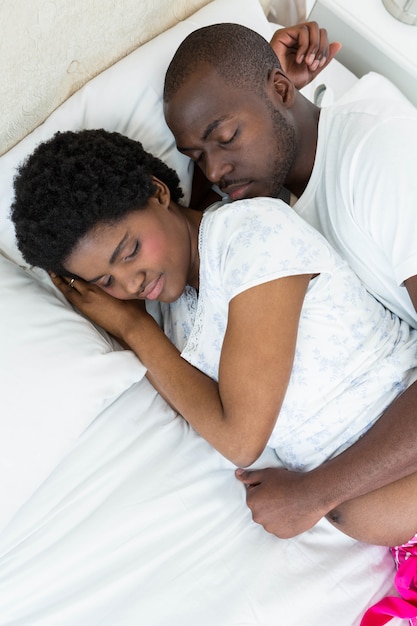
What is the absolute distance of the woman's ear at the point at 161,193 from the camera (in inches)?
45.4

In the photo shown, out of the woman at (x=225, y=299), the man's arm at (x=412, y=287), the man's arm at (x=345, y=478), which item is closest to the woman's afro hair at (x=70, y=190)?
the woman at (x=225, y=299)

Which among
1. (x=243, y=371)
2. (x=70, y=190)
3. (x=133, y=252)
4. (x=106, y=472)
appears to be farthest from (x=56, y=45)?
(x=106, y=472)

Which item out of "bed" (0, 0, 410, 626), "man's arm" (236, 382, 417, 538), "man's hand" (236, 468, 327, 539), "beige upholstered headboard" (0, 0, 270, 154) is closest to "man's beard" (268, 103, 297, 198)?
"bed" (0, 0, 410, 626)

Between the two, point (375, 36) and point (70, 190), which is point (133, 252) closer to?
point (70, 190)

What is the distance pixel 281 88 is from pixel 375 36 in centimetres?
59

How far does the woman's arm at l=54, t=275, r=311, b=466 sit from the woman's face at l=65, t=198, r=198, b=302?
12cm

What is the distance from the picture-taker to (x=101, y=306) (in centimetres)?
121

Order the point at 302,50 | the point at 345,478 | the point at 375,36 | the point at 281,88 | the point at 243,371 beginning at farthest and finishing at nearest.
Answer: the point at 375,36 → the point at 302,50 → the point at 281,88 → the point at 345,478 → the point at 243,371

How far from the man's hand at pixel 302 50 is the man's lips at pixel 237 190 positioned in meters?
0.36

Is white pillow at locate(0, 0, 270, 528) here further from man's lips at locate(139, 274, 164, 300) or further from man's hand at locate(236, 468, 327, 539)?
man's hand at locate(236, 468, 327, 539)

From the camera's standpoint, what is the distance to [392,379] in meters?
1.18

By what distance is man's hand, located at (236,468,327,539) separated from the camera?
3.69ft

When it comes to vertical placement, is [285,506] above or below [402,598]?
above

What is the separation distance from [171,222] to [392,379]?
0.53 meters
